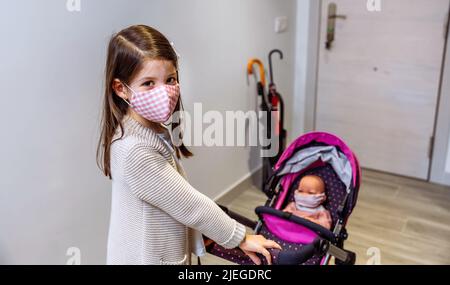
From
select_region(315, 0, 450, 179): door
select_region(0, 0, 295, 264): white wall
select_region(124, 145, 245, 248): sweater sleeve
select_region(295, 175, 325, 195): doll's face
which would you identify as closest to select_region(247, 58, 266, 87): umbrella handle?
select_region(0, 0, 295, 264): white wall

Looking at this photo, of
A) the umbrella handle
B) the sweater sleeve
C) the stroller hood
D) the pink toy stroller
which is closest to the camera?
the sweater sleeve

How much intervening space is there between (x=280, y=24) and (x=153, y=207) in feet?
8.03

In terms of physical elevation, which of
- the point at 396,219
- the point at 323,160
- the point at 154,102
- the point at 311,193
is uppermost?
the point at 154,102

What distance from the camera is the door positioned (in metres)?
3.19

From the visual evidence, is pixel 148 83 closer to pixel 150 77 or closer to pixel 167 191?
pixel 150 77

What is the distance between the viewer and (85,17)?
1892 millimetres

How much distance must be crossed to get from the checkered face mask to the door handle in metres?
2.53

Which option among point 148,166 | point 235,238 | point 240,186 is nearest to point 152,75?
point 148,166

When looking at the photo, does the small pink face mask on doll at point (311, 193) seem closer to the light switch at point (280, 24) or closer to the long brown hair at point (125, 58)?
the long brown hair at point (125, 58)

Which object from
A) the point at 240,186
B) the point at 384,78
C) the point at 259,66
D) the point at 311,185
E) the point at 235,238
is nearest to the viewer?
the point at 235,238

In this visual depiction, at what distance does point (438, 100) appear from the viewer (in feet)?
10.7

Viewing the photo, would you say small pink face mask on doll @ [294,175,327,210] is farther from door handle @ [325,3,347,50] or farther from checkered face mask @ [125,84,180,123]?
door handle @ [325,3,347,50]
